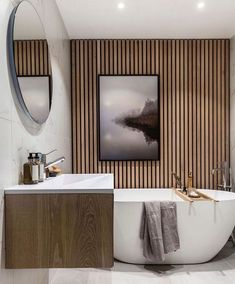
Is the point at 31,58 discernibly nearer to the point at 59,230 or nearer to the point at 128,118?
the point at 59,230

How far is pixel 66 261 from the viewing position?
1626 millimetres

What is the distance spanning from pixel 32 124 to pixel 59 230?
811mm

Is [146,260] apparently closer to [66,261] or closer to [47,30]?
[66,261]

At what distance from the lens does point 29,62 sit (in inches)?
77.7

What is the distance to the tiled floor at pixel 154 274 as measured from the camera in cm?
283

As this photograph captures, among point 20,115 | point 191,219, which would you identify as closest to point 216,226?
point 191,219

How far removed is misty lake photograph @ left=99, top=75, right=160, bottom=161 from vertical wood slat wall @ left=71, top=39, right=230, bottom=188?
0.10 m

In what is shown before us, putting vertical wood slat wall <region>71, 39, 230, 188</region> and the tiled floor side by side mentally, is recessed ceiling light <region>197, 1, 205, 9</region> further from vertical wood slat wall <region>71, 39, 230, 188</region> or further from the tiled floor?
the tiled floor

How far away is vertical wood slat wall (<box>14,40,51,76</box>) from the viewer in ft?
5.85

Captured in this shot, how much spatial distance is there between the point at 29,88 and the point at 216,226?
2293mm

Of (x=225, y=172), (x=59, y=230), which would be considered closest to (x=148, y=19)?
(x=225, y=172)

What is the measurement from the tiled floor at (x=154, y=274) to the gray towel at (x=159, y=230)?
17cm

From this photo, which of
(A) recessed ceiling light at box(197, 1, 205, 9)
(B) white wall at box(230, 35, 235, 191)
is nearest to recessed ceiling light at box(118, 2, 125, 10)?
(A) recessed ceiling light at box(197, 1, 205, 9)

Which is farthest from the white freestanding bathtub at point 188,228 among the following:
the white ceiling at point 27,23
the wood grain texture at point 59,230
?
the white ceiling at point 27,23
